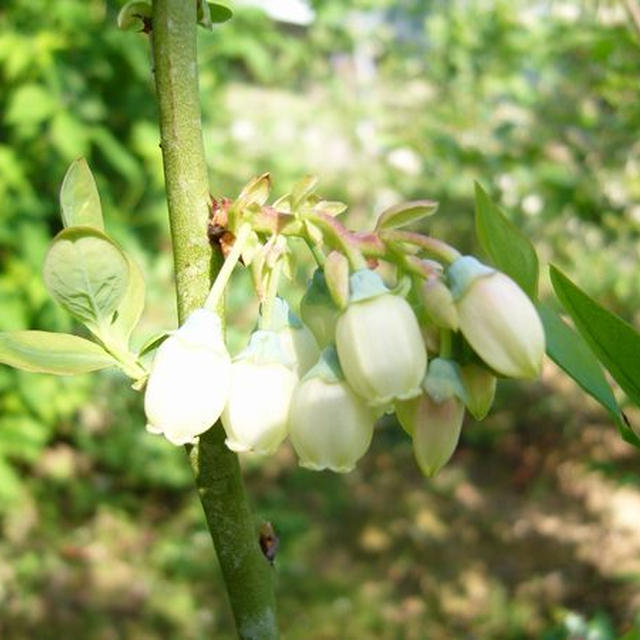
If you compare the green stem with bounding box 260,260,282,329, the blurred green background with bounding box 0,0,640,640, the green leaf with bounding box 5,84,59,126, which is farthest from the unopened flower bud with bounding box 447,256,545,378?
the green leaf with bounding box 5,84,59,126

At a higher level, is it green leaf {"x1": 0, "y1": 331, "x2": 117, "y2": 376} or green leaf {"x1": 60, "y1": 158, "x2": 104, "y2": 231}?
green leaf {"x1": 60, "y1": 158, "x2": 104, "y2": 231}

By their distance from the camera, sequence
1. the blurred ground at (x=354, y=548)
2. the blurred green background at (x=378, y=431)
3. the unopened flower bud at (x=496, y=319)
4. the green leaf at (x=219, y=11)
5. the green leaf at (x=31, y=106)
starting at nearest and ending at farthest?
the unopened flower bud at (x=496, y=319) → the green leaf at (x=219, y=11) → the green leaf at (x=31, y=106) → the blurred green background at (x=378, y=431) → the blurred ground at (x=354, y=548)

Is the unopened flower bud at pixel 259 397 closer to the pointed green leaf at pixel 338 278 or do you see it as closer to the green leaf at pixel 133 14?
the pointed green leaf at pixel 338 278

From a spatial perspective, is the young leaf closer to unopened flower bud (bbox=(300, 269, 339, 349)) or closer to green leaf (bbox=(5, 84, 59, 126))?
unopened flower bud (bbox=(300, 269, 339, 349))

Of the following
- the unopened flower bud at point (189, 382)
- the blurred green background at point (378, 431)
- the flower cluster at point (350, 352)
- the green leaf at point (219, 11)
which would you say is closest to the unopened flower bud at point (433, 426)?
the flower cluster at point (350, 352)

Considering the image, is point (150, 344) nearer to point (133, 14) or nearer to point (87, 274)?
point (87, 274)

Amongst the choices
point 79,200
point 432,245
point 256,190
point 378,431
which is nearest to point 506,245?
point 432,245
